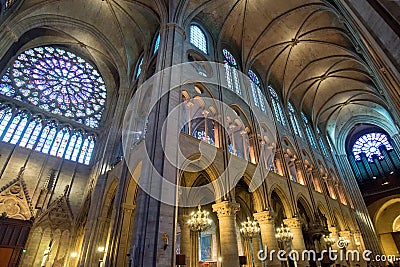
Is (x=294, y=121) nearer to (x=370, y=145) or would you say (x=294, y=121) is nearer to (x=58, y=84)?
(x=370, y=145)

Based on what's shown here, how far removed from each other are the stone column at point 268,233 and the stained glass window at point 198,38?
10.5m

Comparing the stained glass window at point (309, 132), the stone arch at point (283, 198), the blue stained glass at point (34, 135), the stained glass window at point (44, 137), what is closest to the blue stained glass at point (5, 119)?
the stained glass window at point (44, 137)

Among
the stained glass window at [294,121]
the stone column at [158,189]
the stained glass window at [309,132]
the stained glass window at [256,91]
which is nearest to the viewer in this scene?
the stone column at [158,189]

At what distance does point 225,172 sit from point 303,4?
13.1 metres

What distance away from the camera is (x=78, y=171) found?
16.5 metres

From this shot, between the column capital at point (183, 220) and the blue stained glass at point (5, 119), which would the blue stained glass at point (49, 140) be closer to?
the blue stained glass at point (5, 119)

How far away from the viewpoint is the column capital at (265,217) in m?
11.0

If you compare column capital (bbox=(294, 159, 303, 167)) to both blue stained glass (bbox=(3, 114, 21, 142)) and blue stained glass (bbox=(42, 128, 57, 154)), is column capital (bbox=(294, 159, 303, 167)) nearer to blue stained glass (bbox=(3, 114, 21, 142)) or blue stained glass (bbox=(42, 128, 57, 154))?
blue stained glass (bbox=(42, 128, 57, 154))

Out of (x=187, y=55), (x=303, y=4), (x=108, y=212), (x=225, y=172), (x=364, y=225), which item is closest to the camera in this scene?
(x=225, y=172)

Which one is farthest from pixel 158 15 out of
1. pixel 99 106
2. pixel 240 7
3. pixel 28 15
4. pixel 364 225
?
pixel 364 225

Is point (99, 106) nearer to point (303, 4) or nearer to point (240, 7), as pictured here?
point (240, 7)

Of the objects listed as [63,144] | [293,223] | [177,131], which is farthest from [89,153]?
[293,223]

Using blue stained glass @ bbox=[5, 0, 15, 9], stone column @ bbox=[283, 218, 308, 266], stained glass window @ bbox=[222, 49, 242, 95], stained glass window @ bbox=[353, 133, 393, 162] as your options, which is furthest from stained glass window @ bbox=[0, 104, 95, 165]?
stained glass window @ bbox=[353, 133, 393, 162]

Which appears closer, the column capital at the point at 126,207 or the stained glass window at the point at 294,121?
the column capital at the point at 126,207
